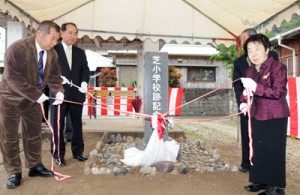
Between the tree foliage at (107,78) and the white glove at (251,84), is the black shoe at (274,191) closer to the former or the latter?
the white glove at (251,84)

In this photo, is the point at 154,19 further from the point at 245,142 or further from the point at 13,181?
the point at 13,181

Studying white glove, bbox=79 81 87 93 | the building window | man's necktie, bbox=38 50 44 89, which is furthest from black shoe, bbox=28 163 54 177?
the building window

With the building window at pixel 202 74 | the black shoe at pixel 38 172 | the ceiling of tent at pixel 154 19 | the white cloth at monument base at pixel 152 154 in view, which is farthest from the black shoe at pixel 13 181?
the building window at pixel 202 74

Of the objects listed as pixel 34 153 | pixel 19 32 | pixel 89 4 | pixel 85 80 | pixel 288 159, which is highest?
pixel 89 4

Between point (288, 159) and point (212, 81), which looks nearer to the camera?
point (288, 159)

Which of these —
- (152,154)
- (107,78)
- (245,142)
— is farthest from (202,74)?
(152,154)

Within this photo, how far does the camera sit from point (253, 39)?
275 cm

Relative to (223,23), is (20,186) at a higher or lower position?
lower

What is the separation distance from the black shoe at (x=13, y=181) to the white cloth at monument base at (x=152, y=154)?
4.34 feet

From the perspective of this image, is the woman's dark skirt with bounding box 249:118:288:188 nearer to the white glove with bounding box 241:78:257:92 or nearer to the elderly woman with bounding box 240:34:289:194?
the elderly woman with bounding box 240:34:289:194

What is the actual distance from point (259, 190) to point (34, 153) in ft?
8.28

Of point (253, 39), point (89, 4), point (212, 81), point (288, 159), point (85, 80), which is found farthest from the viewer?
point (212, 81)

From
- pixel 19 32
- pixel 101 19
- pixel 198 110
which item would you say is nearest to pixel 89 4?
pixel 101 19

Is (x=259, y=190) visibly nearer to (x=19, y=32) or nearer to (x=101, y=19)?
(x=101, y=19)
